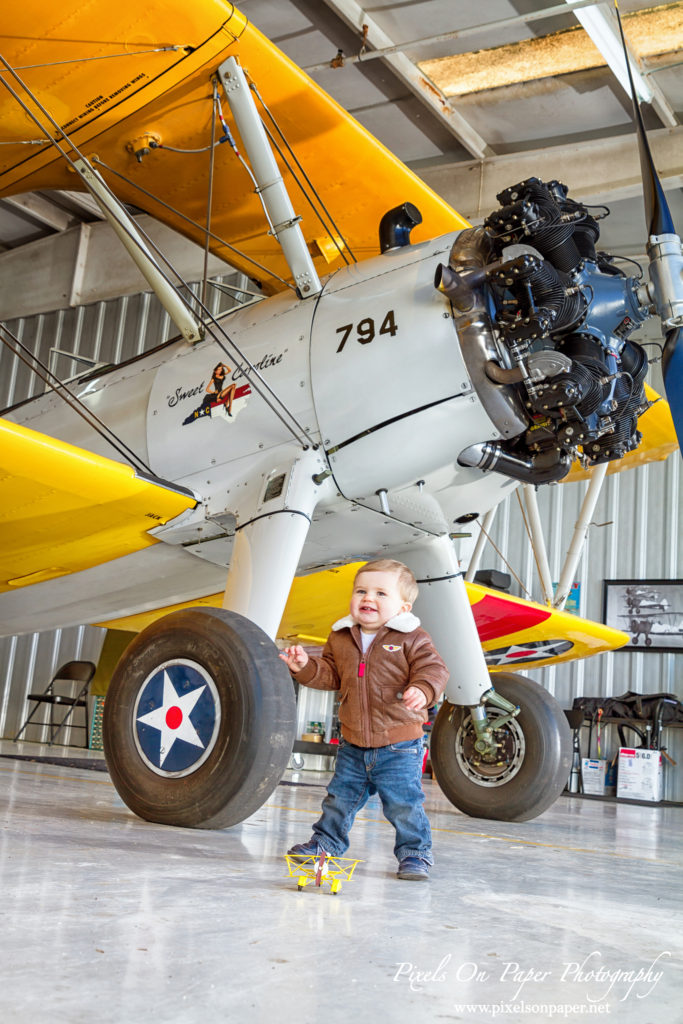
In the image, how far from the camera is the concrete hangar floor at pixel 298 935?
1190 millimetres

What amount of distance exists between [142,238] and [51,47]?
83cm

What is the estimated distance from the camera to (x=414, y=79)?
32.4ft

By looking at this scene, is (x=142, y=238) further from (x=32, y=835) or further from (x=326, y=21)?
(x=326, y=21)

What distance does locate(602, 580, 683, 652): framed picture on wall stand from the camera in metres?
11.6

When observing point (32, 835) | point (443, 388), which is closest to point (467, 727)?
point (443, 388)

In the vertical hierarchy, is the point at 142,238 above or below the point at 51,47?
below

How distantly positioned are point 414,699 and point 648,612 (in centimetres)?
1018

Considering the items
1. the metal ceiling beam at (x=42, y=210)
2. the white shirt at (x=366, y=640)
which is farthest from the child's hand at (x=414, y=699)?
the metal ceiling beam at (x=42, y=210)

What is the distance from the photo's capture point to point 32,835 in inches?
98.7

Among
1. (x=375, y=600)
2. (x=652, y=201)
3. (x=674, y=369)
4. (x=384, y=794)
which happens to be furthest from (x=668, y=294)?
(x=384, y=794)

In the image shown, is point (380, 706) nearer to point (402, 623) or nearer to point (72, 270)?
point (402, 623)

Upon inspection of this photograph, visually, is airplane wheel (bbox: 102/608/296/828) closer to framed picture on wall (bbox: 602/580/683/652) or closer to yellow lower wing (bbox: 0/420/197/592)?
yellow lower wing (bbox: 0/420/197/592)

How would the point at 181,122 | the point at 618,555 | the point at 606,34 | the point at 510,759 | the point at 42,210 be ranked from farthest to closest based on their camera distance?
the point at 42,210, the point at 618,555, the point at 606,34, the point at 510,759, the point at 181,122

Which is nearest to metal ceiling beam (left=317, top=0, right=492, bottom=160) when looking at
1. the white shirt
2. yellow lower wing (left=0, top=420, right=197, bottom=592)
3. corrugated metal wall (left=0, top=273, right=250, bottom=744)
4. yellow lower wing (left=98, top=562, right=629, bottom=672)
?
corrugated metal wall (left=0, top=273, right=250, bottom=744)
